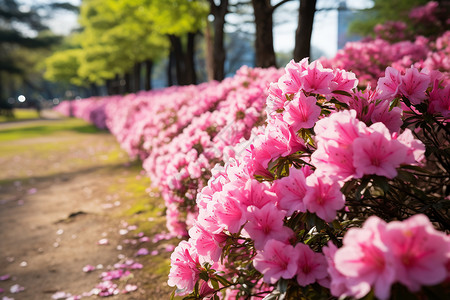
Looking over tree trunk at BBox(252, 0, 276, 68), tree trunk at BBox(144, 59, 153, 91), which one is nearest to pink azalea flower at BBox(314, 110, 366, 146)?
tree trunk at BBox(252, 0, 276, 68)

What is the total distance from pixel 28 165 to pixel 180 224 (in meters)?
7.96

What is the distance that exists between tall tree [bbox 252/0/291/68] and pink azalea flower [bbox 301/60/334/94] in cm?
559

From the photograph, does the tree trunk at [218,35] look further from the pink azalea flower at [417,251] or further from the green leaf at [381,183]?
the pink azalea flower at [417,251]

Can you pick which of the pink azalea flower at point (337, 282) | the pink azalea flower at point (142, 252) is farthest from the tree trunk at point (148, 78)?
the pink azalea flower at point (337, 282)

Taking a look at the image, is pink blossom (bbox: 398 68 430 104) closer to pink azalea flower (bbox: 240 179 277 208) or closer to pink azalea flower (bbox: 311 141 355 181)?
pink azalea flower (bbox: 311 141 355 181)

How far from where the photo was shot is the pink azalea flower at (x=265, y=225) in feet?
3.55

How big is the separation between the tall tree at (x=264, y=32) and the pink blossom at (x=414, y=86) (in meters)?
5.57

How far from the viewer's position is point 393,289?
0.80 m

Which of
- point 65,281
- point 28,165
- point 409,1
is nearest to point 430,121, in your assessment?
point 65,281

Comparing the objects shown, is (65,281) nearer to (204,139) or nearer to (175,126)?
(204,139)

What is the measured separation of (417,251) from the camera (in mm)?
740

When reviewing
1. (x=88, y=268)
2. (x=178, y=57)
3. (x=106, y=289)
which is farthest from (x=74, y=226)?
(x=178, y=57)

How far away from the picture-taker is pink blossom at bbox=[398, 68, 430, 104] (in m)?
1.39

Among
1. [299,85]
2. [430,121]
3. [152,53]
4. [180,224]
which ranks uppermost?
[152,53]
